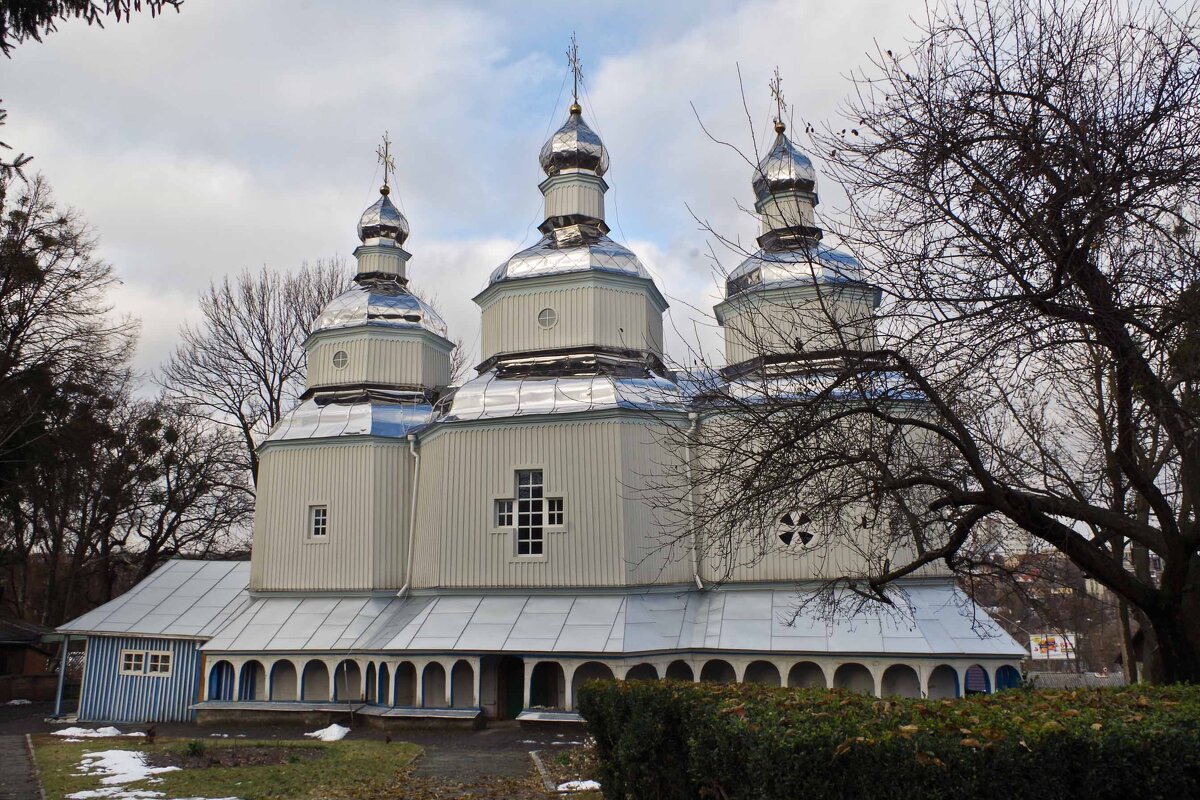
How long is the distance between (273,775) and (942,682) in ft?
32.3

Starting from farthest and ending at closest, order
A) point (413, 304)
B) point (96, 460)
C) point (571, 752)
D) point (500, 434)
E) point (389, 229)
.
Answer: point (96, 460) < point (389, 229) < point (413, 304) < point (500, 434) < point (571, 752)

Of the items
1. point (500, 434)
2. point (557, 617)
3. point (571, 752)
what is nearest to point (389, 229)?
point (500, 434)

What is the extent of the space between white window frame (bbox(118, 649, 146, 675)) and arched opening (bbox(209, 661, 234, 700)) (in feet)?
6.83

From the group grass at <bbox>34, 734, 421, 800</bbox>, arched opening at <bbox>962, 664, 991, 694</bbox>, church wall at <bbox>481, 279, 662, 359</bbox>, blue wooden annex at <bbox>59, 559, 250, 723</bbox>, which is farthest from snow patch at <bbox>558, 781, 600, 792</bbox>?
blue wooden annex at <bbox>59, 559, 250, 723</bbox>

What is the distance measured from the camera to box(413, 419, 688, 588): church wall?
15.8 m

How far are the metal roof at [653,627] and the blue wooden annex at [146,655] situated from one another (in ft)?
5.41

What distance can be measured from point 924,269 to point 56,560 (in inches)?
1163

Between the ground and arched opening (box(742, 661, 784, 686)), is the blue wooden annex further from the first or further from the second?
arched opening (box(742, 661, 784, 686))

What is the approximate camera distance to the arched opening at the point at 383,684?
16094 millimetres

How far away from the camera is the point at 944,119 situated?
6.31 metres

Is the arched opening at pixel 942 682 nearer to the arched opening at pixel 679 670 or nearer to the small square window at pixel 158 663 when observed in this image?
the arched opening at pixel 679 670

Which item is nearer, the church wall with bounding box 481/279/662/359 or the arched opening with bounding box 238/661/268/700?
the arched opening with bounding box 238/661/268/700

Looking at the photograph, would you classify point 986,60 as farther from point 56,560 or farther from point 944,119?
point 56,560

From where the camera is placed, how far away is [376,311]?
803 inches
